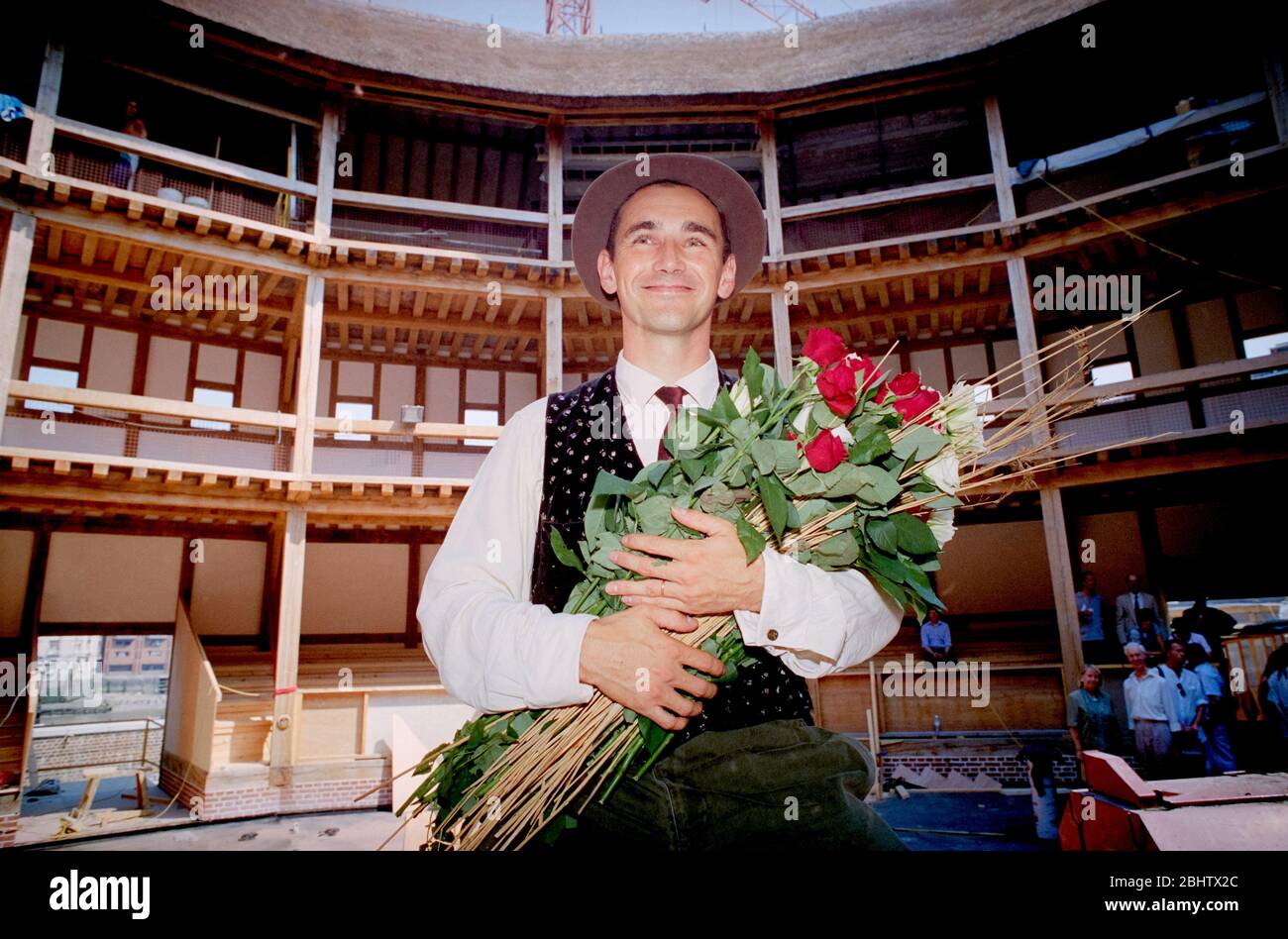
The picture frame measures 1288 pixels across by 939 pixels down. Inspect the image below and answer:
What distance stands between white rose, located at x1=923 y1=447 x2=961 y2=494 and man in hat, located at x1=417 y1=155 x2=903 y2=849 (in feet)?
0.88

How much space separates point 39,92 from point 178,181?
165 centimetres

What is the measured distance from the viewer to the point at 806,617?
148cm

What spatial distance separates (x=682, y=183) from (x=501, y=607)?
1.30 metres

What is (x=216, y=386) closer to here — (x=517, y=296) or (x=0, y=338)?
(x=0, y=338)

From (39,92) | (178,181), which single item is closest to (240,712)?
(178,181)

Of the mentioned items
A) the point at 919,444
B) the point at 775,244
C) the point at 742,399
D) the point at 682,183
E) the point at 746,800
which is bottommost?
the point at 746,800

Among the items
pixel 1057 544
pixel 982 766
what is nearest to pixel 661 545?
pixel 1057 544

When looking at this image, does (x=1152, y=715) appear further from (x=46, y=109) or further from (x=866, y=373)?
(x=46, y=109)

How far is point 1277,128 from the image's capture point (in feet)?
29.3

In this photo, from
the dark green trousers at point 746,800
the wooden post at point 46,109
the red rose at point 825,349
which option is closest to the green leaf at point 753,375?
the red rose at point 825,349

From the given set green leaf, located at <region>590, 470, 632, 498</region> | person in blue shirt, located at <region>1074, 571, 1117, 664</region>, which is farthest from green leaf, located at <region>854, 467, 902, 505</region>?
person in blue shirt, located at <region>1074, 571, 1117, 664</region>

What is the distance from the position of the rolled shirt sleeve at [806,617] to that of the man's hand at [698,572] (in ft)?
0.11
